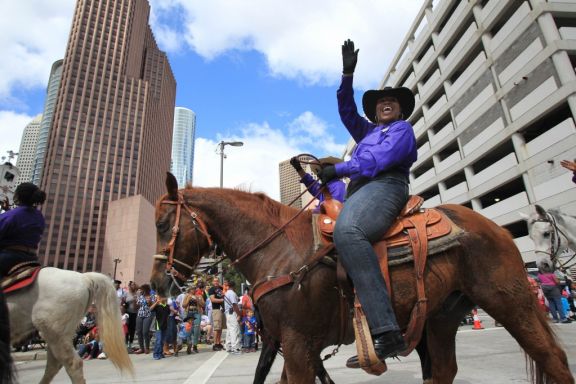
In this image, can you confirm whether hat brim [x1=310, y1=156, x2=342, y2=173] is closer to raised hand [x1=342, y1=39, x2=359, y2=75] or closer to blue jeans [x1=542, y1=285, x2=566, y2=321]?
raised hand [x1=342, y1=39, x2=359, y2=75]

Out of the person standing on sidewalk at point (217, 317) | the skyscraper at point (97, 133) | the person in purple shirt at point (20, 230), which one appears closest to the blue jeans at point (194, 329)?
the person standing on sidewalk at point (217, 317)

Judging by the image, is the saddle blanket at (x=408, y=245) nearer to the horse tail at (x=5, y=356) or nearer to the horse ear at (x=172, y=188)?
the horse ear at (x=172, y=188)

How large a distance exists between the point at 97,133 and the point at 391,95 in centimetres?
14557

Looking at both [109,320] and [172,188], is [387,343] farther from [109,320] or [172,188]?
[109,320]

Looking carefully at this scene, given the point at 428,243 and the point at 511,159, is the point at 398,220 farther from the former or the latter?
the point at 511,159

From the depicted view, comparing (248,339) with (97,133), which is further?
(97,133)

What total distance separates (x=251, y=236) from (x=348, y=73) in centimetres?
173

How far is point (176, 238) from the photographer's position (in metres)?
2.97

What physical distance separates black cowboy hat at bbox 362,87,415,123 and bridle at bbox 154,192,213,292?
77.1 inches

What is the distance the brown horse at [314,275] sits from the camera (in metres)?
2.43

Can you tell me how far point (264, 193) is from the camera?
10.8ft

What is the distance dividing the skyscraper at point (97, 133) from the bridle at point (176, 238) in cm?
13025

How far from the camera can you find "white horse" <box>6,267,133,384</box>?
427 centimetres

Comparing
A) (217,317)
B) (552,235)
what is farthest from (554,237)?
(217,317)
